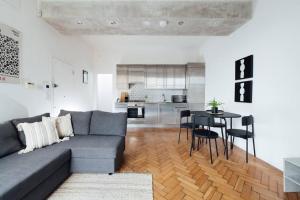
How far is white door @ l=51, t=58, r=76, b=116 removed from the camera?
3670 mm

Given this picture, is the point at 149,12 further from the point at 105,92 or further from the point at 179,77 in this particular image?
the point at 105,92

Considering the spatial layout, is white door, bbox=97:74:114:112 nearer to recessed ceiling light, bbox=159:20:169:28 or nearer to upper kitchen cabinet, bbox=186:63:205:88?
upper kitchen cabinet, bbox=186:63:205:88

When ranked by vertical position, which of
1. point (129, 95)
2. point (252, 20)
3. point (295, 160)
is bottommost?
point (295, 160)

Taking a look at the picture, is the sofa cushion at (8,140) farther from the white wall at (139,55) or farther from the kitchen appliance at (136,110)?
the white wall at (139,55)

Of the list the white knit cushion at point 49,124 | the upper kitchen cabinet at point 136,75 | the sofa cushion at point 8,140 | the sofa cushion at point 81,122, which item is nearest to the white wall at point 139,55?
the upper kitchen cabinet at point 136,75

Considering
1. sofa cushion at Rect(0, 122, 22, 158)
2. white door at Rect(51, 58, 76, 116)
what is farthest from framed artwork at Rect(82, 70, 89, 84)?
sofa cushion at Rect(0, 122, 22, 158)

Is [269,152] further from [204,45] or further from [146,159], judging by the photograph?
[204,45]

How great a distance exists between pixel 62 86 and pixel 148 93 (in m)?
3.24

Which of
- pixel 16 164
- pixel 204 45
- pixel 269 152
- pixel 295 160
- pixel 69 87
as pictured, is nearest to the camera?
pixel 16 164

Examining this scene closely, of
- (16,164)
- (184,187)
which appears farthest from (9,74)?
(184,187)

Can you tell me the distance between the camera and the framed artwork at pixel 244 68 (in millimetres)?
3279

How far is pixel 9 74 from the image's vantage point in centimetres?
241

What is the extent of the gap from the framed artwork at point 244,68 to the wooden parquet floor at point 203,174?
1.56 metres

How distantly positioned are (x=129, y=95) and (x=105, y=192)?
464cm
